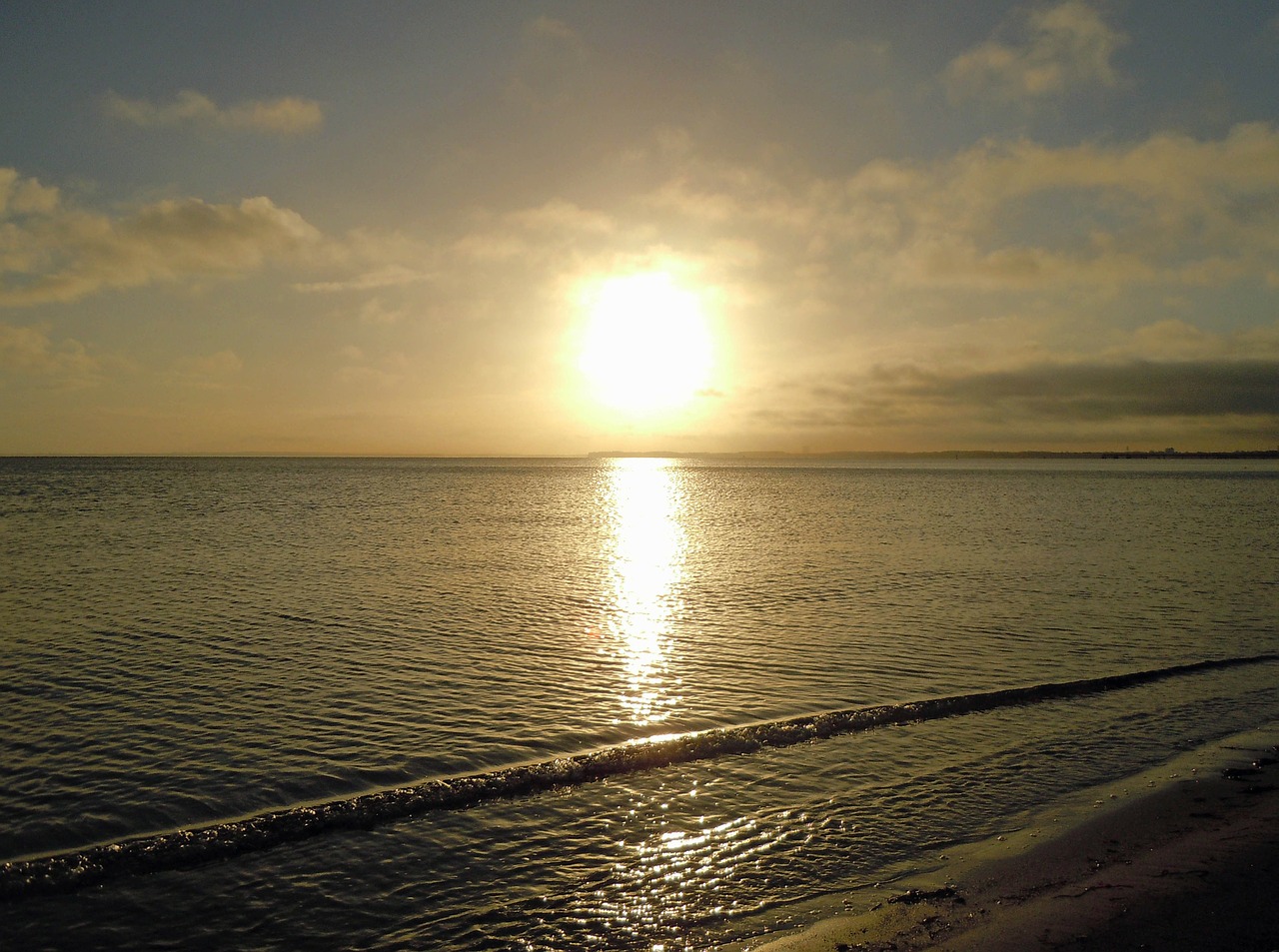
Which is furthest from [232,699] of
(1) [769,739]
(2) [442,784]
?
(1) [769,739]

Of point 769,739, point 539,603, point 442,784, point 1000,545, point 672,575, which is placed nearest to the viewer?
point 442,784

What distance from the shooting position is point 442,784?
12383 mm

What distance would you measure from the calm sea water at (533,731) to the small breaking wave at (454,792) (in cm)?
6

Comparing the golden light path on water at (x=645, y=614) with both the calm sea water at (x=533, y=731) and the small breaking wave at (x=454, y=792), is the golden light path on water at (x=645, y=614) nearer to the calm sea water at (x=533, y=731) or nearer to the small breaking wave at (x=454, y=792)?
the calm sea water at (x=533, y=731)

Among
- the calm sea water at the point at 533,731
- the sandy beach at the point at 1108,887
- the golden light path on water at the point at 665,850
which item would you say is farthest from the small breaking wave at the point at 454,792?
the sandy beach at the point at 1108,887

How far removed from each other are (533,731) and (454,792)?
3013mm

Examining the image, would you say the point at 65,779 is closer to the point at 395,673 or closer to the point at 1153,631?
the point at 395,673

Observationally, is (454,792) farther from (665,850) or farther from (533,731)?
(665,850)

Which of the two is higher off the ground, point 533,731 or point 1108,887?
point 1108,887

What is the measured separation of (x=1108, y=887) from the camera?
29.7 feet

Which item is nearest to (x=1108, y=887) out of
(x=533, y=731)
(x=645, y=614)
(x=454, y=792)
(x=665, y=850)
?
(x=665, y=850)

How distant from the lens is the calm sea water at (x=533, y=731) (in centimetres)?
927

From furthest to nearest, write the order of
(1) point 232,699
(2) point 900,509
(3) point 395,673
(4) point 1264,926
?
(2) point 900,509 < (3) point 395,673 < (1) point 232,699 < (4) point 1264,926

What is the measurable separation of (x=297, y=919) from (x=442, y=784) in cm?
365
